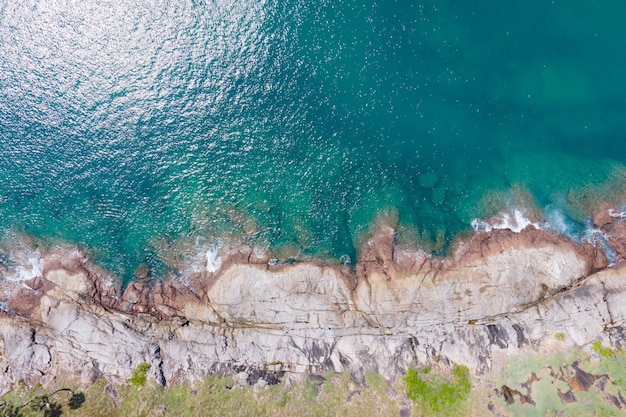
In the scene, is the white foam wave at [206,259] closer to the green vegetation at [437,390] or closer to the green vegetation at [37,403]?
the green vegetation at [37,403]

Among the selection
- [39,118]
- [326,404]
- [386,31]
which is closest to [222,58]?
[386,31]

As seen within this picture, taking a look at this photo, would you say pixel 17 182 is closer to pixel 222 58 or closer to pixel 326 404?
pixel 222 58

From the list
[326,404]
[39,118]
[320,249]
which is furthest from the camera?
[39,118]

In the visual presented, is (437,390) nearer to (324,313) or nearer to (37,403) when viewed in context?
(324,313)

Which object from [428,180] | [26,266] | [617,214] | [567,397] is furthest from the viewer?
[428,180]

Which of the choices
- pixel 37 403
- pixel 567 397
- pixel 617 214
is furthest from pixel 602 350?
pixel 37 403

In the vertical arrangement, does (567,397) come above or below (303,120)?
below
